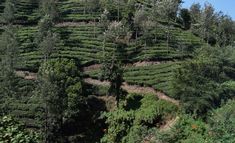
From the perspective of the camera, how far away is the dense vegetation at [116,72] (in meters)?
56.9

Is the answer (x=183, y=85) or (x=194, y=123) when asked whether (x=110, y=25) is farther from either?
(x=194, y=123)

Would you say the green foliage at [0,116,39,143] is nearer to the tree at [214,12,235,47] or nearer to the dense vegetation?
the dense vegetation

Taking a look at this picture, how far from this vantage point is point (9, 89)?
66562 mm

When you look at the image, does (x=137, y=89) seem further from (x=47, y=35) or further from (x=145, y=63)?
(x=47, y=35)

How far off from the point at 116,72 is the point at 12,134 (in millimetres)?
56707

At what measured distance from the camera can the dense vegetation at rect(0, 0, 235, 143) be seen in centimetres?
5694

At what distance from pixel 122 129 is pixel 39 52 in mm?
28711

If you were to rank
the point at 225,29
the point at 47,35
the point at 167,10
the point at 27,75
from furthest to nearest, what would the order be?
the point at 225,29, the point at 167,10, the point at 47,35, the point at 27,75

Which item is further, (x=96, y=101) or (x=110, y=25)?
(x=110, y=25)

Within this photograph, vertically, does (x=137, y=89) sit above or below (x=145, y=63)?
below

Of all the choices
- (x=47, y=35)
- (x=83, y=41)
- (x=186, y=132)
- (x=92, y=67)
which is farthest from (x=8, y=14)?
(x=186, y=132)

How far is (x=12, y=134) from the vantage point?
32.5 ft

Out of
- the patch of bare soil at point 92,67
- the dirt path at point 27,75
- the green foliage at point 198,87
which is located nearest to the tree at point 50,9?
the patch of bare soil at point 92,67

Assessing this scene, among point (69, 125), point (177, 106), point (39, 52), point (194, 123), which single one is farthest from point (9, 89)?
point (194, 123)
